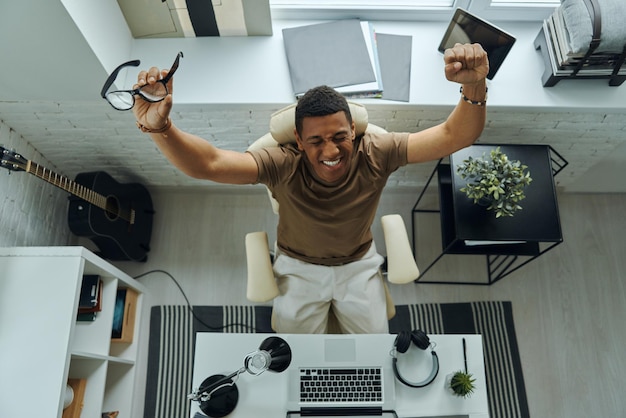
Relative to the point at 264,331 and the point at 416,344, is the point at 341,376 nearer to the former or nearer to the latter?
the point at 416,344

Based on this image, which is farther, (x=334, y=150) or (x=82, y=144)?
(x=82, y=144)

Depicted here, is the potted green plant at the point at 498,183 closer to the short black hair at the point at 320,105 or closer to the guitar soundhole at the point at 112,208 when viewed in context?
the short black hair at the point at 320,105

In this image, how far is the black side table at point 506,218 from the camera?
179cm

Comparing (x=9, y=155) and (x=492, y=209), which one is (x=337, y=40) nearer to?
(x=492, y=209)

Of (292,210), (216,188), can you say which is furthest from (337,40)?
(216,188)

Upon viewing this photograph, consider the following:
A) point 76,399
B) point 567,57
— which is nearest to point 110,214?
point 76,399

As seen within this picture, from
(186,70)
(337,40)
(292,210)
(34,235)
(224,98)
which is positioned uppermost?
(337,40)

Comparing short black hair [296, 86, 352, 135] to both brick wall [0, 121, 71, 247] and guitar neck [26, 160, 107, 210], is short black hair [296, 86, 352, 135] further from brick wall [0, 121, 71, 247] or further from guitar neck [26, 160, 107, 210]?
brick wall [0, 121, 71, 247]

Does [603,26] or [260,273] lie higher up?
[603,26]

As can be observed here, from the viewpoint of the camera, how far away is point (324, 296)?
1.76m

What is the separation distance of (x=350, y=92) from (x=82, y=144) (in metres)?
1.19

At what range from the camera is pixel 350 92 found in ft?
5.78

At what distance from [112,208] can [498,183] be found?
1609mm

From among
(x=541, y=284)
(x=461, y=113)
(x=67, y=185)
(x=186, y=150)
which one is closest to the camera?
(x=186, y=150)
